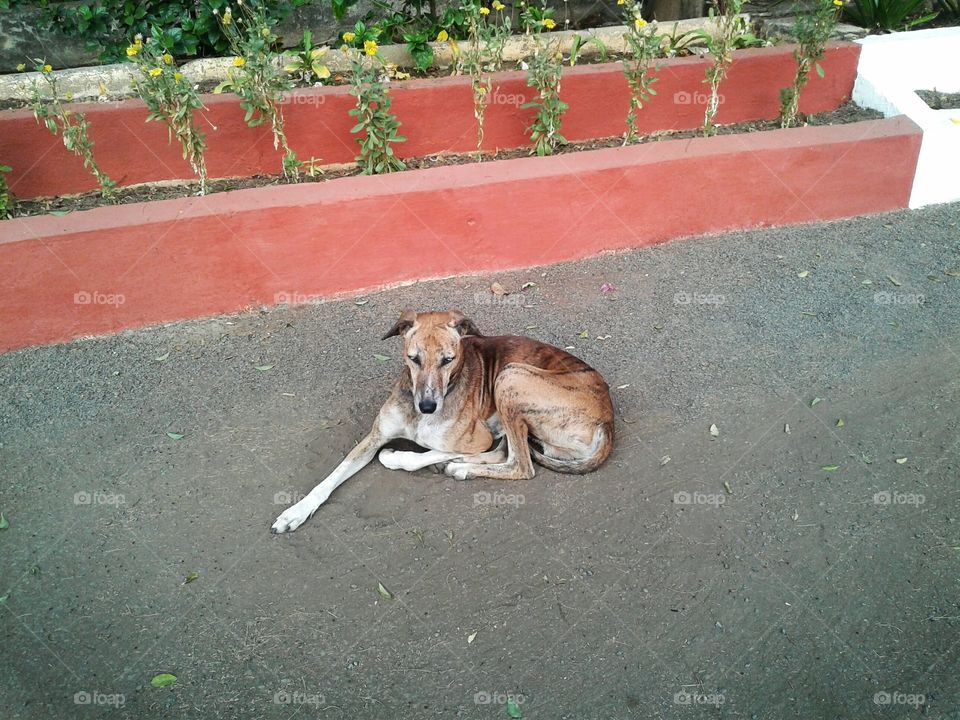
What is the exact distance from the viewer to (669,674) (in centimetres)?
350

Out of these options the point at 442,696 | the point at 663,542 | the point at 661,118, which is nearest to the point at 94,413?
the point at 442,696

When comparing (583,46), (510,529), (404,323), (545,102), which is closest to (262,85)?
(545,102)

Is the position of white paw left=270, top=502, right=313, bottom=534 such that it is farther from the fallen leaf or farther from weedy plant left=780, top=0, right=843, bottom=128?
weedy plant left=780, top=0, right=843, bottom=128

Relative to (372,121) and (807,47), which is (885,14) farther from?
(372,121)

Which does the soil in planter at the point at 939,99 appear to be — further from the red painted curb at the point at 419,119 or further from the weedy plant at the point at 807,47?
the weedy plant at the point at 807,47

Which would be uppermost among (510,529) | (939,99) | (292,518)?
(939,99)

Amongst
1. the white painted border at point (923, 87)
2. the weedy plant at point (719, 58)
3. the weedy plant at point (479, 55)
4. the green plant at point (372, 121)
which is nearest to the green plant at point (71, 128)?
the green plant at point (372, 121)

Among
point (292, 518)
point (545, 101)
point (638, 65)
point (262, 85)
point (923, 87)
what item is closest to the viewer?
point (292, 518)

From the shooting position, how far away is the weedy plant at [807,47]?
7.05m

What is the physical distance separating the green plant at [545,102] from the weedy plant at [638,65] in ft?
2.05

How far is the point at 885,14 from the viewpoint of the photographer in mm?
8367

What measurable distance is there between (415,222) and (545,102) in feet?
5.20

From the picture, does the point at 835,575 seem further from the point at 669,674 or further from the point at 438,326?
the point at 438,326

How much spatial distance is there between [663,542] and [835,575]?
0.86m
